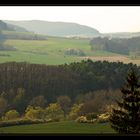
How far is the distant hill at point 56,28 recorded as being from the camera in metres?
3.12

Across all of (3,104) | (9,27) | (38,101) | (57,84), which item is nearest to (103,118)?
(57,84)

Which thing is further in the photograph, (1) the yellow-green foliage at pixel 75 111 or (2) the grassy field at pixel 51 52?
(2) the grassy field at pixel 51 52

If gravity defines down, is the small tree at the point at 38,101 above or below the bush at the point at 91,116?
above

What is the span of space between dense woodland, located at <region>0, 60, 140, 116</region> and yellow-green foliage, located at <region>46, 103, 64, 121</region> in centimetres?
6

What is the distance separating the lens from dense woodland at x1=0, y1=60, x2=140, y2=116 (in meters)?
3.00

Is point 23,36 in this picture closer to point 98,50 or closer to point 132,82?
point 98,50

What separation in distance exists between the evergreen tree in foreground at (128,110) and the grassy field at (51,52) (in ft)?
1.15

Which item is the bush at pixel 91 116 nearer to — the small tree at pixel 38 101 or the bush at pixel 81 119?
the bush at pixel 81 119

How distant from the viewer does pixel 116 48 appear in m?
3.22

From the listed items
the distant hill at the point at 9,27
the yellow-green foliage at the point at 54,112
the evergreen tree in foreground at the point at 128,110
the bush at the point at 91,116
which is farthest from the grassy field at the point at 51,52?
the bush at the point at 91,116

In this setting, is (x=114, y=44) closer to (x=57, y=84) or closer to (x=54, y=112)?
(x=57, y=84)

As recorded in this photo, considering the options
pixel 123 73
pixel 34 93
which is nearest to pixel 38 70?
pixel 34 93

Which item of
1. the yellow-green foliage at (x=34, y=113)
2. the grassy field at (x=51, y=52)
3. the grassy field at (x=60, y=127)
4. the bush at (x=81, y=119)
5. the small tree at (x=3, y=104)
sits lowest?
the grassy field at (x=60, y=127)

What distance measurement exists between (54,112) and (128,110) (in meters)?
0.74
